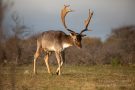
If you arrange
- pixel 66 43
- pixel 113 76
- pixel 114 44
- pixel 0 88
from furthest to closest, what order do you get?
pixel 114 44 → pixel 66 43 → pixel 113 76 → pixel 0 88

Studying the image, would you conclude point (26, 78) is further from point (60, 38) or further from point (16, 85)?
point (60, 38)

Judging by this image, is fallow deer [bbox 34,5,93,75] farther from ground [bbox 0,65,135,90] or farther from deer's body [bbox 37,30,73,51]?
ground [bbox 0,65,135,90]

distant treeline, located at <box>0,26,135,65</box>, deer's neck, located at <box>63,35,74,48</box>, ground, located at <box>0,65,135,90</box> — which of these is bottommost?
distant treeline, located at <box>0,26,135,65</box>

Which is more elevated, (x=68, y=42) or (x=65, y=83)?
(x=68, y=42)

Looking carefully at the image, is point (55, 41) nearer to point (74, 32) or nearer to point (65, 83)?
point (74, 32)

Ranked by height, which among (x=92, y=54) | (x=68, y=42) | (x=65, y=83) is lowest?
(x=92, y=54)

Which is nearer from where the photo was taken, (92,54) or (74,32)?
(74,32)

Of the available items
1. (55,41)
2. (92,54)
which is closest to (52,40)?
(55,41)

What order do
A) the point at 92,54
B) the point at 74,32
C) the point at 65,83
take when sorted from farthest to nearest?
the point at 92,54
the point at 74,32
the point at 65,83

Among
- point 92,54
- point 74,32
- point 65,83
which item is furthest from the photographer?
point 92,54

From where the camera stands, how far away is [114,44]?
3769 cm

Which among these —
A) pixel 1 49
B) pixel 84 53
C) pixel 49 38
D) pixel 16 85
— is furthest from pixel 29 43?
pixel 1 49

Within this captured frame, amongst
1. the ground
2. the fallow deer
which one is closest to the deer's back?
the fallow deer

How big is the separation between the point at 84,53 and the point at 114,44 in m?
5.97
